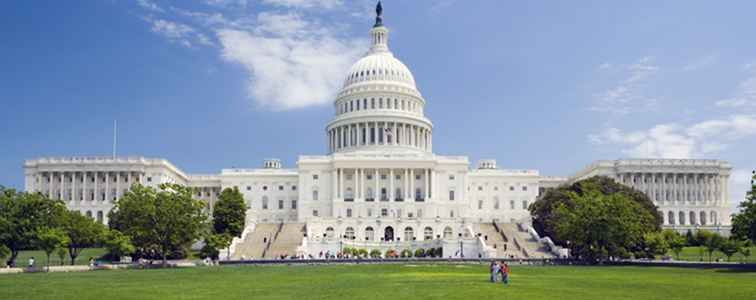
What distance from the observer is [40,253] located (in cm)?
9206

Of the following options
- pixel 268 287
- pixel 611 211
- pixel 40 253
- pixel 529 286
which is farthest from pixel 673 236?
pixel 40 253

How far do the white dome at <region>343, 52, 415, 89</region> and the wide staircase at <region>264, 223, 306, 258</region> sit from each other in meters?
43.6

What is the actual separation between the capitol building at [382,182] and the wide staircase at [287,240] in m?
0.76

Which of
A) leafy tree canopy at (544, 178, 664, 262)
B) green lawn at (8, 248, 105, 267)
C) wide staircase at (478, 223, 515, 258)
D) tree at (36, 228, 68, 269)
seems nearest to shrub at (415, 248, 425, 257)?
wide staircase at (478, 223, 515, 258)

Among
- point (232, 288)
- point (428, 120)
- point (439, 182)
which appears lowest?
point (232, 288)

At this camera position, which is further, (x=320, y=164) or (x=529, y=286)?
(x=320, y=164)

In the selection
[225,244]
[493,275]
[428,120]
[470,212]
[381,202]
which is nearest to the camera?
[493,275]

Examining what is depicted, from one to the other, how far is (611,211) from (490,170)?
236 ft

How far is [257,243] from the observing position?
10044 centimetres

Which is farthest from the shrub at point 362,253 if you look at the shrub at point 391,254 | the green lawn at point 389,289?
the green lawn at point 389,289

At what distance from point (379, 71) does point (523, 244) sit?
5992 centimetres

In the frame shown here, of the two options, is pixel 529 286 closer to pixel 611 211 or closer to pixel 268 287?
pixel 268 287

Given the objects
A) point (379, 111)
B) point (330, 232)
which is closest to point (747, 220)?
point (330, 232)

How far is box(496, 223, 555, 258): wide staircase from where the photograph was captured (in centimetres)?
9269
